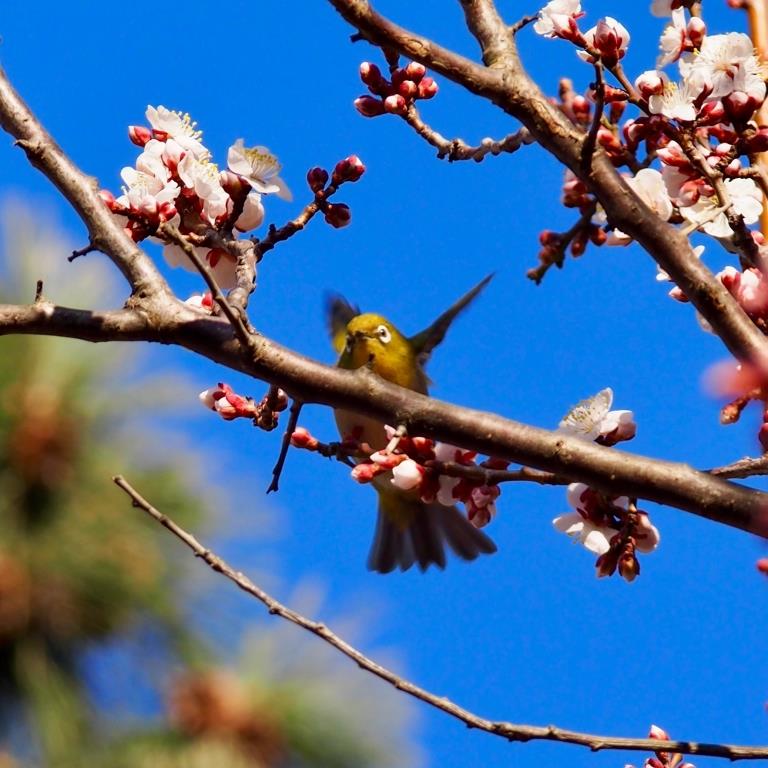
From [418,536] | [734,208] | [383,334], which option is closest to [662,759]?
[734,208]

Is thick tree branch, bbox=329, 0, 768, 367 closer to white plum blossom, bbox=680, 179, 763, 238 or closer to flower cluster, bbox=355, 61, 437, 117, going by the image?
white plum blossom, bbox=680, 179, 763, 238

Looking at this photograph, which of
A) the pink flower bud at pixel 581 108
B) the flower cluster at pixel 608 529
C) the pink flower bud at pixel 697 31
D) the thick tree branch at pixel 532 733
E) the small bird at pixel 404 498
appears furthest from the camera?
the small bird at pixel 404 498

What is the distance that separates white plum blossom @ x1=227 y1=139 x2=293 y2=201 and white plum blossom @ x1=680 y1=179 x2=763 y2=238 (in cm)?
61

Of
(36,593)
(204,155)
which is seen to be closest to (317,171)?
(204,155)

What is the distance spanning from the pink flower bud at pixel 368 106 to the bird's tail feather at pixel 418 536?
141 cm

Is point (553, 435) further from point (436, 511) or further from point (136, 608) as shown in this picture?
Result: point (136, 608)

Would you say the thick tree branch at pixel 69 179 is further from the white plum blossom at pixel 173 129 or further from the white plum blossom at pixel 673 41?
the white plum blossom at pixel 673 41

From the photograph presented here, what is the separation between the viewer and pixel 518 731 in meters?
1.24

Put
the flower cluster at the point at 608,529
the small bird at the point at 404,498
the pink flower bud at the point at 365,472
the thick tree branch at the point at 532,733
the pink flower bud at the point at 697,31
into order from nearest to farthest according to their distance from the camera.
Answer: the thick tree branch at the point at 532,733
the flower cluster at the point at 608,529
the pink flower bud at the point at 365,472
the pink flower bud at the point at 697,31
the small bird at the point at 404,498

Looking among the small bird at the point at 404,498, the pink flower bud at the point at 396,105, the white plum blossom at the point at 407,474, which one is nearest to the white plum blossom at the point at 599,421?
the white plum blossom at the point at 407,474

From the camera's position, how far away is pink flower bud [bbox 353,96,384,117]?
1.89 metres

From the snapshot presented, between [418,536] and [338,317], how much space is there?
92 cm

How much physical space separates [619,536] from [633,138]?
60cm

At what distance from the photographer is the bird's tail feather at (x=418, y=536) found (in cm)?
305
